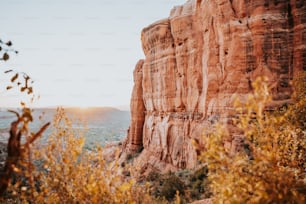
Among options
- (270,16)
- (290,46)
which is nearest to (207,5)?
(270,16)

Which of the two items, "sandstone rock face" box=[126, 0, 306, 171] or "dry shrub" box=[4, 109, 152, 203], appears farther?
"sandstone rock face" box=[126, 0, 306, 171]

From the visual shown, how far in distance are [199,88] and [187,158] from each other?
6712 mm

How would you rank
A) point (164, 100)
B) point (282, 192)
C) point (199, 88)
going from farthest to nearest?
point (164, 100), point (199, 88), point (282, 192)

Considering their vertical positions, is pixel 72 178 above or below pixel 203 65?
below

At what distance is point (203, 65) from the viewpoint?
22453mm

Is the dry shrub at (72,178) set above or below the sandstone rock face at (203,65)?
below

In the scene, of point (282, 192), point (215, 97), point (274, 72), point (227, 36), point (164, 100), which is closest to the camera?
point (282, 192)

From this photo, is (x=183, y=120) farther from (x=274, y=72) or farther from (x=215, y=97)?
(x=274, y=72)

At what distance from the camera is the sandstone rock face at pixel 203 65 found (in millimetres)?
16859

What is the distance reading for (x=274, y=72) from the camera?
1673 centimetres

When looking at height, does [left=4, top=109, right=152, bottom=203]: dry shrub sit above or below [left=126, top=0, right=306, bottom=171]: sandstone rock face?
below

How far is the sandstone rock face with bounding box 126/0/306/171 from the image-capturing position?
16859 mm

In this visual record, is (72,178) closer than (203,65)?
Yes

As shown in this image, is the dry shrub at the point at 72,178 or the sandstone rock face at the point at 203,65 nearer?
the dry shrub at the point at 72,178
